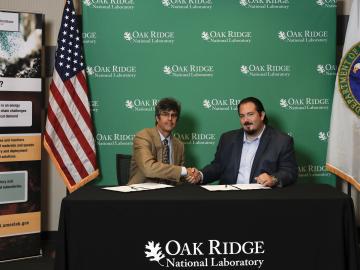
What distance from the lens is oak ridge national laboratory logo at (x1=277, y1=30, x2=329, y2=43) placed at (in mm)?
3912

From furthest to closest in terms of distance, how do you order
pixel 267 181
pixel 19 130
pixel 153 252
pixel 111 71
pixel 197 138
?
pixel 197 138 < pixel 111 71 < pixel 19 130 < pixel 267 181 < pixel 153 252

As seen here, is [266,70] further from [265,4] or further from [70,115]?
[70,115]

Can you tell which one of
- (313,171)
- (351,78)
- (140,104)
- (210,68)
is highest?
(210,68)

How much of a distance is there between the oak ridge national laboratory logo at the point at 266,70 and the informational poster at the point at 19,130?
2.02m

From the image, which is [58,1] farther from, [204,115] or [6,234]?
[6,234]

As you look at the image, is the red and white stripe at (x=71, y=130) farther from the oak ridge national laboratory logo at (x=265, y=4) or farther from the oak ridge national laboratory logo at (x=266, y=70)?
the oak ridge national laboratory logo at (x=265, y=4)

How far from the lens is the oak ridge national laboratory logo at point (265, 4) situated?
153 inches

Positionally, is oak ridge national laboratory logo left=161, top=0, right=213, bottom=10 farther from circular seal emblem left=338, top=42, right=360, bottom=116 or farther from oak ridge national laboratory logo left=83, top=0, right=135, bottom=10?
circular seal emblem left=338, top=42, right=360, bottom=116

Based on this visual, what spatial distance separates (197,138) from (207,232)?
1.82 meters

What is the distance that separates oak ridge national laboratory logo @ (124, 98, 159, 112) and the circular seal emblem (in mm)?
1849

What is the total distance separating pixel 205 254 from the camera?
220 centimetres

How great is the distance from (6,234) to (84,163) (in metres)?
0.95

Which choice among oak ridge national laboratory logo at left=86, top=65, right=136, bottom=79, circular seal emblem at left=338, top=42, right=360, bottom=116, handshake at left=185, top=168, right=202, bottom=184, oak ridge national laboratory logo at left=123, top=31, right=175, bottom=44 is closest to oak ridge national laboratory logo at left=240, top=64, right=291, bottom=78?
circular seal emblem at left=338, top=42, right=360, bottom=116

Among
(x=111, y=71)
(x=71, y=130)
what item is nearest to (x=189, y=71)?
(x=111, y=71)
